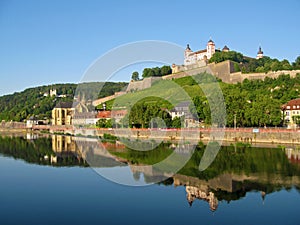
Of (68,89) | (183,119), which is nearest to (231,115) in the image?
(183,119)

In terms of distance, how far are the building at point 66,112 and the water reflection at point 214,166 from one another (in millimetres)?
49208

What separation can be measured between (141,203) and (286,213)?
599 centimetres

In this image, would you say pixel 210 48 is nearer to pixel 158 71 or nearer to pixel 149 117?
pixel 158 71

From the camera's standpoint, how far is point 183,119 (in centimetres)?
4850

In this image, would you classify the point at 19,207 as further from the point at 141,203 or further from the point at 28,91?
the point at 28,91

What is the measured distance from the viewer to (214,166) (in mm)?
24516

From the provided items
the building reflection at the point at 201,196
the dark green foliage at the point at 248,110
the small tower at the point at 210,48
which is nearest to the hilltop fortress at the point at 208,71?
the small tower at the point at 210,48

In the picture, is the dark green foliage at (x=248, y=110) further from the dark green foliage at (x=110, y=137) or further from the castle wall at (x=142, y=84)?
the castle wall at (x=142, y=84)

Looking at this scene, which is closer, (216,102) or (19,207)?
(19,207)

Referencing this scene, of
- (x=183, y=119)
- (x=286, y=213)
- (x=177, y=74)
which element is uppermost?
(x=177, y=74)

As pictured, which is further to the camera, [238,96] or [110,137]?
[110,137]

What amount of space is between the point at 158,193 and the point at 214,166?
763cm

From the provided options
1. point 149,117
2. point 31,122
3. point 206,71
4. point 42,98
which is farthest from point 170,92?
point 42,98

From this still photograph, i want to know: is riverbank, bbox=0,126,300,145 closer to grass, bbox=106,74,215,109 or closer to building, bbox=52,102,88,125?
grass, bbox=106,74,215,109
